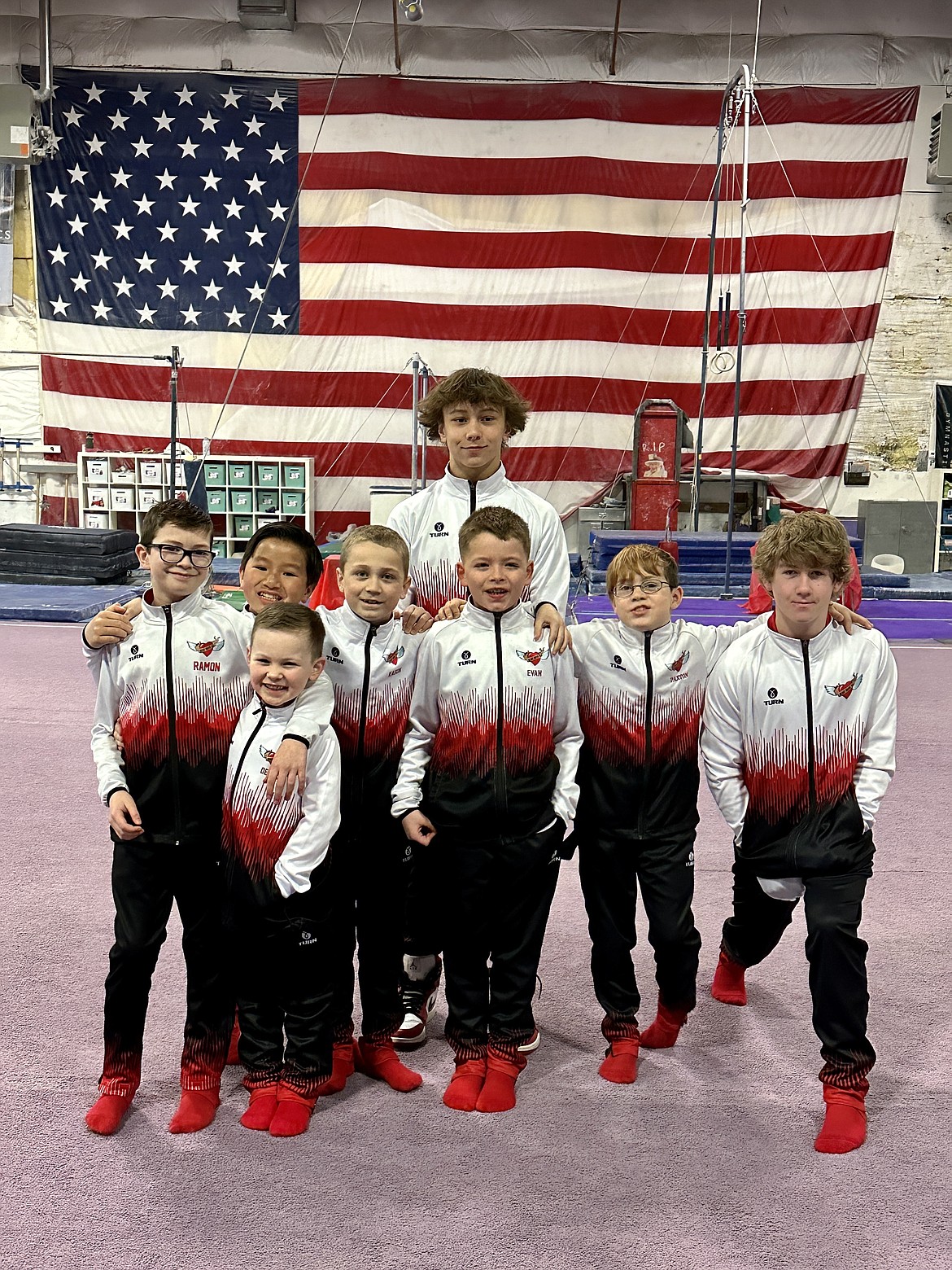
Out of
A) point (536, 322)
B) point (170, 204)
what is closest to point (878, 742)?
point (536, 322)

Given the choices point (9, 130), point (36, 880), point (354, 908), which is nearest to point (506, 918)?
point (354, 908)

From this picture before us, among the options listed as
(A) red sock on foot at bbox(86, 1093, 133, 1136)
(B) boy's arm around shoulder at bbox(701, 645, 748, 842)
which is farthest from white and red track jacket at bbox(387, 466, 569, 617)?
(A) red sock on foot at bbox(86, 1093, 133, 1136)

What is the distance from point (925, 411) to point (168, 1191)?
13.0 metres

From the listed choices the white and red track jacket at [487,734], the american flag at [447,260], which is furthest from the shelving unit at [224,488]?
the white and red track jacket at [487,734]

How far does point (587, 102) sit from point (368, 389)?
13.5 ft

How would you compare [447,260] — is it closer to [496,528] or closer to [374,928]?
[496,528]

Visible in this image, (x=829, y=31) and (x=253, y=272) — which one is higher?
(x=829, y=31)

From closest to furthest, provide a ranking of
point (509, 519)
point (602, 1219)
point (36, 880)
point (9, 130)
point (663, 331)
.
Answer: point (602, 1219)
point (509, 519)
point (36, 880)
point (9, 130)
point (663, 331)

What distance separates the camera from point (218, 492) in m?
A: 12.6

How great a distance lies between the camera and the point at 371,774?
252 centimetres

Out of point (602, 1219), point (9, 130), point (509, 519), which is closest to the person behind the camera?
point (602, 1219)

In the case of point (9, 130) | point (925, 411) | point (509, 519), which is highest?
point (9, 130)

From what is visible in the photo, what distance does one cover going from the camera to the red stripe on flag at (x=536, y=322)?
12.7 metres

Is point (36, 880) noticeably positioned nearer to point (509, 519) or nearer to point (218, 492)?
point (509, 519)
